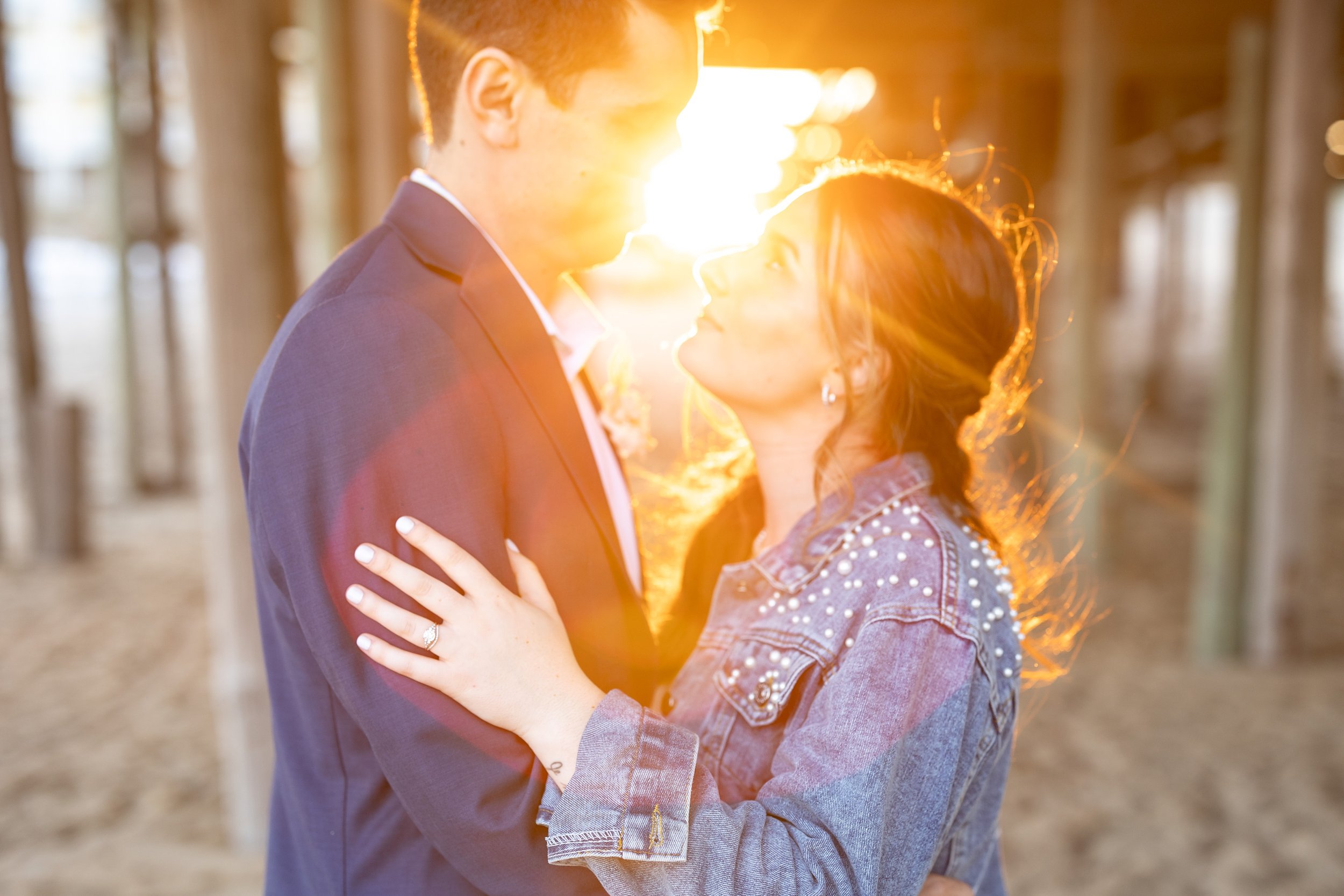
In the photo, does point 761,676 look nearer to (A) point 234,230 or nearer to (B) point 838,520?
(B) point 838,520

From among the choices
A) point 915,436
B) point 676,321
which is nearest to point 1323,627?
point 915,436

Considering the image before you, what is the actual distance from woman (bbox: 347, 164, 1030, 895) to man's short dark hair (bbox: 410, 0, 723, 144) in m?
0.40

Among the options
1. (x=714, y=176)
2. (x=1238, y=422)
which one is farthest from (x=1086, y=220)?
(x=714, y=176)

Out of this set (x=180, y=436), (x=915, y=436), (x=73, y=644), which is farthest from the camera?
(x=180, y=436)

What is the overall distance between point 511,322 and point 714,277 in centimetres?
44

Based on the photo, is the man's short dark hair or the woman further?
the man's short dark hair

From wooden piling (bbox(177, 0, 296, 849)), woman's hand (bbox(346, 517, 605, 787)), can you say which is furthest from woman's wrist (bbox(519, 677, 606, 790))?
wooden piling (bbox(177, 0, 296, 849))

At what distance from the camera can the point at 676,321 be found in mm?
13586

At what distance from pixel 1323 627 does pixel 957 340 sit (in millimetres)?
5498

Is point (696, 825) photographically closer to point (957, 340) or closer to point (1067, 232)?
point (957, 340)

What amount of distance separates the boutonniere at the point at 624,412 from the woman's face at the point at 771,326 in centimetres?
22

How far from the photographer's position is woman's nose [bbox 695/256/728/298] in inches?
63.9

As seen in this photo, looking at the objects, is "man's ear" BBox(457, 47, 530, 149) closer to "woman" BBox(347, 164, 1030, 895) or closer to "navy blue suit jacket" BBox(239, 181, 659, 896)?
"navy blue suit jacket" BBox(239, 181, 659, 896)

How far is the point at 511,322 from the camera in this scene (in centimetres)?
132
